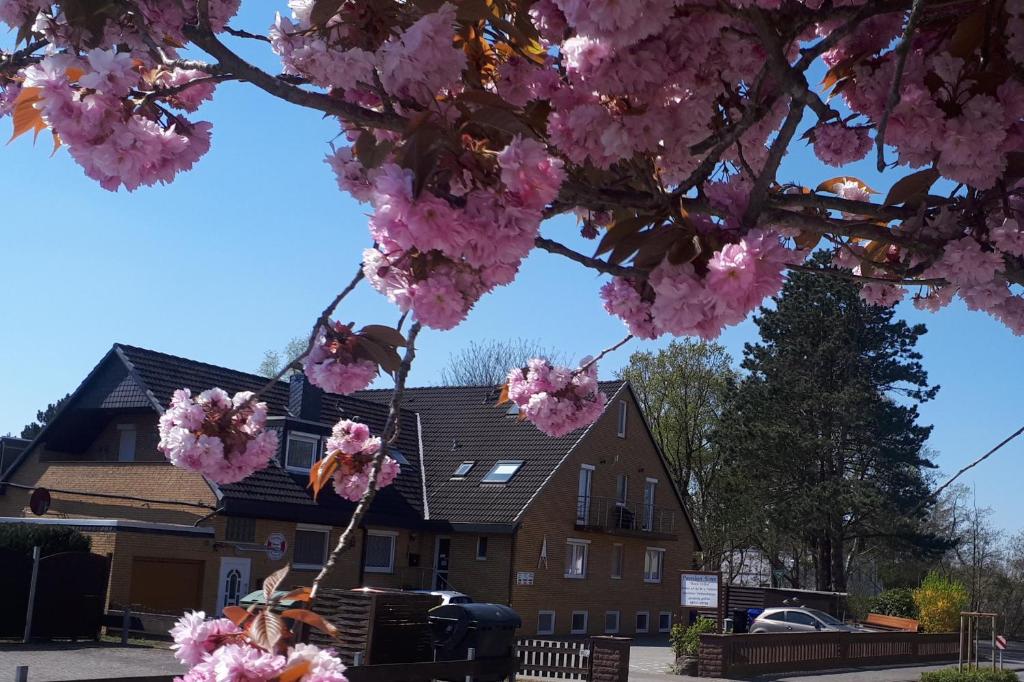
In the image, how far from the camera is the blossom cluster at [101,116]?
2756 mm

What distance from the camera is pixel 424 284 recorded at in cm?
254

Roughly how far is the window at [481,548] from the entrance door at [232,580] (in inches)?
319

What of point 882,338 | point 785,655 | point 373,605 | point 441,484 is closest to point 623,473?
point 441,484

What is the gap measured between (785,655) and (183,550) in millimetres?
14123

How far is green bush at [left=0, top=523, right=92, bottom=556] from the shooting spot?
21.8 m

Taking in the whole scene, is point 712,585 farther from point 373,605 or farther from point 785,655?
point 373,605

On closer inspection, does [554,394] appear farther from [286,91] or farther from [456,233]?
[456,233]

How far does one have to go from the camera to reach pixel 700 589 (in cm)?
2425

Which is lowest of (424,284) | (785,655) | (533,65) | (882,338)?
(785,655)

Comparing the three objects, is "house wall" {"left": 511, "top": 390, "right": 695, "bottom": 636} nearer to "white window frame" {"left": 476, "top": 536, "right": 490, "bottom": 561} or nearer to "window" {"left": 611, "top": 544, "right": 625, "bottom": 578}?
"window" {"left": 611, "top": 544, "right": 625, "bottom": 578}

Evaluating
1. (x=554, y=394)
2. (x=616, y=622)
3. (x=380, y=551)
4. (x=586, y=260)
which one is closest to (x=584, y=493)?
(x=616, y=622)

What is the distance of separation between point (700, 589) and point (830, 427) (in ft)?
87.1

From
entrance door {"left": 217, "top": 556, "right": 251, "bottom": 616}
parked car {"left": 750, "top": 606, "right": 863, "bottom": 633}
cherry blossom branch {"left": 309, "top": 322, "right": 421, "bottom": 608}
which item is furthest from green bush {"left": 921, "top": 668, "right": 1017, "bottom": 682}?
cherry blossom branch {"left": 309, "top": 322, "right": 421, "bottom": 608}

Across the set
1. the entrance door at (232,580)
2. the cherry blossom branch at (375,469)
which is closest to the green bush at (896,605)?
the entrance door at (232,580)
